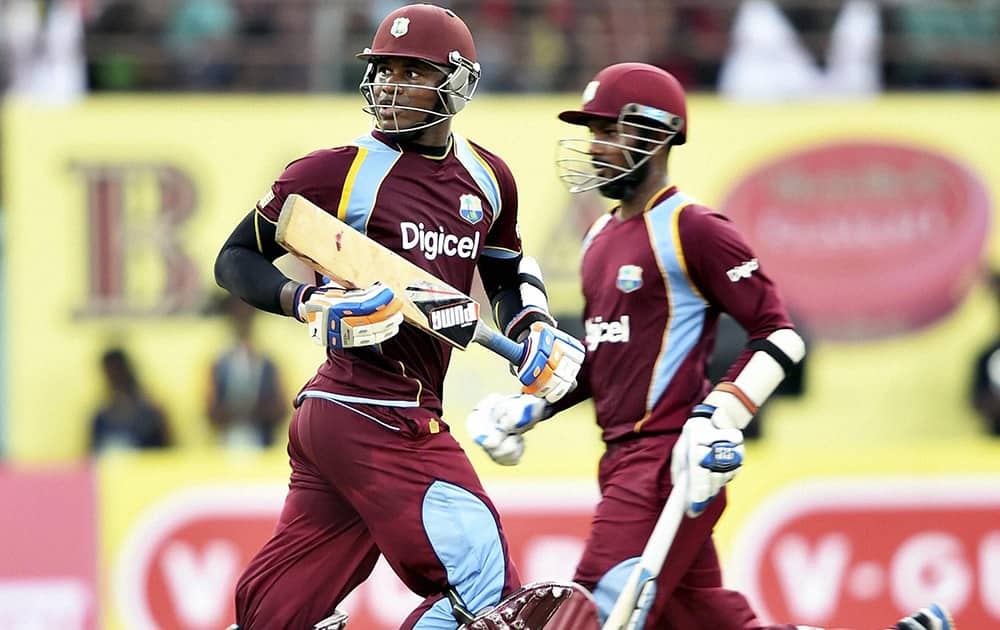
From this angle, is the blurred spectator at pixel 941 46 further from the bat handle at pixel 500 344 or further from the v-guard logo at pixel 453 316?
the v-guard logo at pixel 453 316

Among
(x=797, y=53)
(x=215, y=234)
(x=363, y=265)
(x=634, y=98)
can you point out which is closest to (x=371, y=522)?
(x=363, y=265)

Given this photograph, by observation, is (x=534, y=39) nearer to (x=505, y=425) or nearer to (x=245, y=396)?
(x=245, y=396)

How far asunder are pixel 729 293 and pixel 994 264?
6.95 metres

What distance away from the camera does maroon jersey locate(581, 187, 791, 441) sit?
6.01 meters

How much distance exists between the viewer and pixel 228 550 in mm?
8781

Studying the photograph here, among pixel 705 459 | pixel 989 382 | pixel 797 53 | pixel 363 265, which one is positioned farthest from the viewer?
pixel 797 53

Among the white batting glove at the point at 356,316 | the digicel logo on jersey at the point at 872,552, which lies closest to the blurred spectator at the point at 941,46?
the digicel logo on jersey at the point at 872,552

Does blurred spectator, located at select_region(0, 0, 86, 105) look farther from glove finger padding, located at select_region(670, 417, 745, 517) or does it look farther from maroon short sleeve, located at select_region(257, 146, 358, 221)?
glove finger padding, located at select_region(670, 417, 745, 517)

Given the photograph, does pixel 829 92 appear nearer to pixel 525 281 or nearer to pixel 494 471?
pixel 494 471

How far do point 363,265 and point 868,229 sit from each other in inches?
304

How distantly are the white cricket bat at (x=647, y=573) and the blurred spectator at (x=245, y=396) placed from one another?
5.97 meters

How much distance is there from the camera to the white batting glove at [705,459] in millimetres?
5793

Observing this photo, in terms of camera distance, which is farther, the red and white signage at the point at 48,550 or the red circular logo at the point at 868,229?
the red circular logo at the point at 868,229

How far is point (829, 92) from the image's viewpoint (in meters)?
12.5
